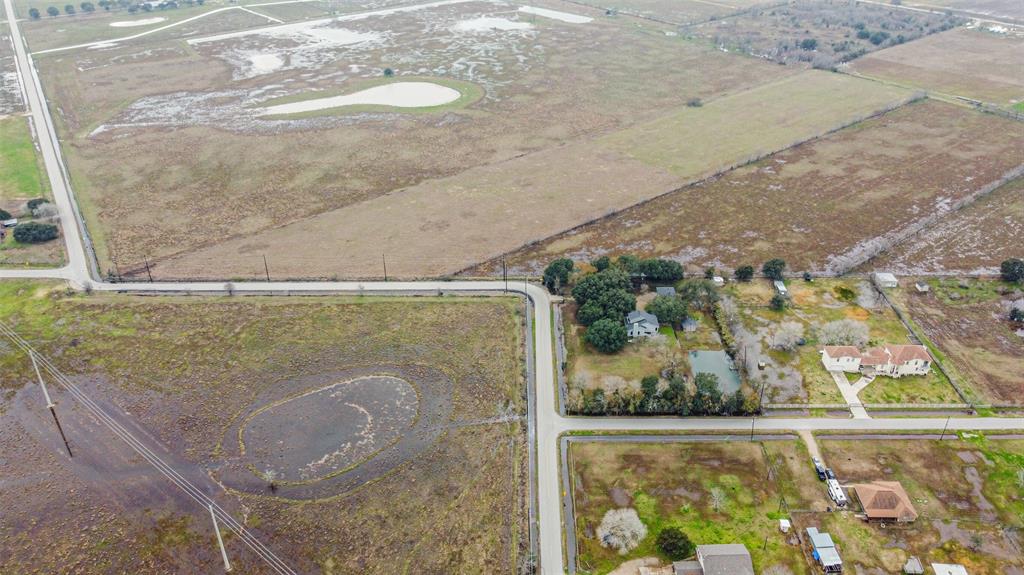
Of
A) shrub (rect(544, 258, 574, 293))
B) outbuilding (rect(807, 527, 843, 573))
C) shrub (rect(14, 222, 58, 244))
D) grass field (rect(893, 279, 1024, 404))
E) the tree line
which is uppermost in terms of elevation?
the tree line

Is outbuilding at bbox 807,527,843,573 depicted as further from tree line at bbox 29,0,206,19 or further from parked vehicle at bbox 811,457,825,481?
tree line at bbox 29,0,206,19

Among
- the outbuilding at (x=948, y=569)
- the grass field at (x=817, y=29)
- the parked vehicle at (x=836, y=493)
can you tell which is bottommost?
the outbuilding at (x=948, y=569)

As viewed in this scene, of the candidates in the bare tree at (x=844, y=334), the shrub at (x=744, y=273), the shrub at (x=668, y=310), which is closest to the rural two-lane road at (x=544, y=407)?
the bare tree at (x=844, y=334)

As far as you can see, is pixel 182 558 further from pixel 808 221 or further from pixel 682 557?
pixel 808 221

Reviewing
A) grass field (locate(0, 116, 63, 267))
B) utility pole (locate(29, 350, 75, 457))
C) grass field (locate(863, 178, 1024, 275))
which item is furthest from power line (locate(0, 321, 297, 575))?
grass field (locate(863, 178, 1024, 275))

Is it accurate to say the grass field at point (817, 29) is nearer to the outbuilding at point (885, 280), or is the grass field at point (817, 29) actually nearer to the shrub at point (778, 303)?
the outbuilding at point (885, 280)

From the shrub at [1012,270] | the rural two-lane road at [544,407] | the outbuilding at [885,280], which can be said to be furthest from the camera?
the outbuilding at [885,280]

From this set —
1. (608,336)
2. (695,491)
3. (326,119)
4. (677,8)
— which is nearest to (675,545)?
(695,491)

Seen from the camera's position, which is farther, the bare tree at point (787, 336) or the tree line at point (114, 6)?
the tree line at point (114, 6)
